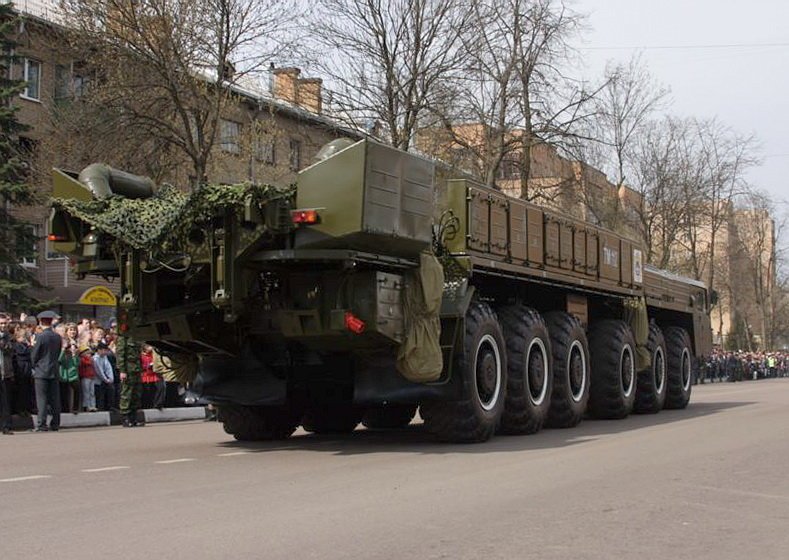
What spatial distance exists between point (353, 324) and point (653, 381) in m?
9.50

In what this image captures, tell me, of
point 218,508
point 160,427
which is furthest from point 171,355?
point 160,427

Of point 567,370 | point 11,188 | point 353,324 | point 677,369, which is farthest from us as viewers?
point 11,188

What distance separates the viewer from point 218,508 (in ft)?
24.3

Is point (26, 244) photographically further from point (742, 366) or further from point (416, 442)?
point (742, 366)

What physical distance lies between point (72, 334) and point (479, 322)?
9172mm

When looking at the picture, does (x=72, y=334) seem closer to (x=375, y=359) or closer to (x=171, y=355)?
(x=171, y=355)

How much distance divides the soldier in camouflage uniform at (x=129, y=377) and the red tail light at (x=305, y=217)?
7.93 m

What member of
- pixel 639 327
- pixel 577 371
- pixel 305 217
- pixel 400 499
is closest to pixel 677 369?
pixel 639 327

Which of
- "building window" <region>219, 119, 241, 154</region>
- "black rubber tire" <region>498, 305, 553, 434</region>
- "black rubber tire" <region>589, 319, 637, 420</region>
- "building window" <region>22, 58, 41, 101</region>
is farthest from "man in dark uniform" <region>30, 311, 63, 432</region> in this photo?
"building window" <region>22, 58, 41, 101</region>

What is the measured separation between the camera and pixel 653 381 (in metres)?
18.0

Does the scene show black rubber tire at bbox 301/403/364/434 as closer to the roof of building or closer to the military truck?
the military truck

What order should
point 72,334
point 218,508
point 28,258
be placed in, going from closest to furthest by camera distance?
point 218,508, point 72,334, point 28,258

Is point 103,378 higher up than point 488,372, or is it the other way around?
point 488,372

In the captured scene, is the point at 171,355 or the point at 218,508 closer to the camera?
the point at 218,508
